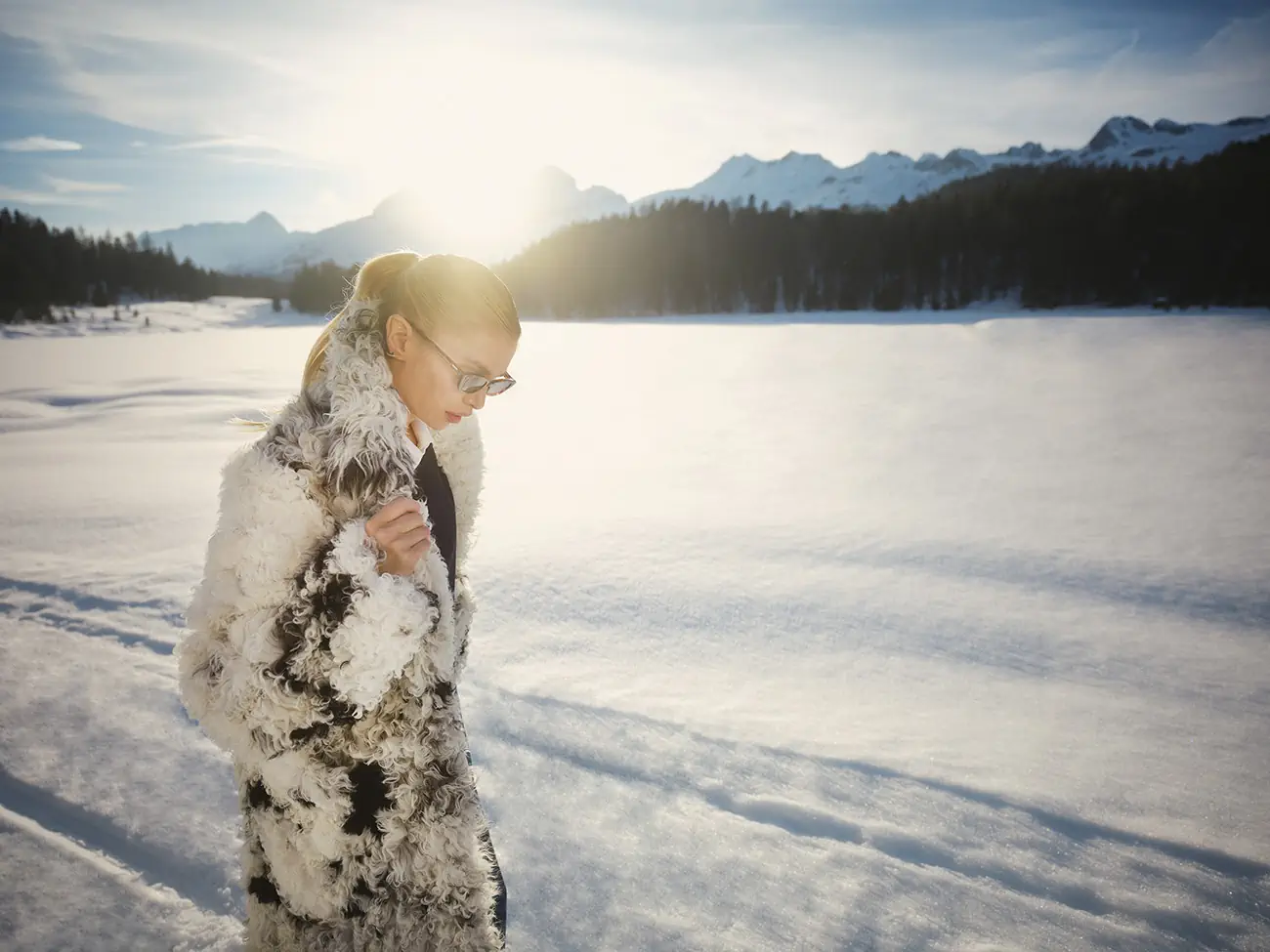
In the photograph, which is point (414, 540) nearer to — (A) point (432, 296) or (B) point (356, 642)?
(B) point (356, 642)

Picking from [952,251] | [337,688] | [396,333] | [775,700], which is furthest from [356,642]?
[952,251]

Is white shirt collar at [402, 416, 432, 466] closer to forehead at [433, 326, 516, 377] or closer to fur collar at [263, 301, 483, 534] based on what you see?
fur collar at [263, 301, 483, 534]

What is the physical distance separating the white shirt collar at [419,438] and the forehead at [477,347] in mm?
181

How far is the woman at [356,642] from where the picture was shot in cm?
112

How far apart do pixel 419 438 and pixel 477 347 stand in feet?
0.98

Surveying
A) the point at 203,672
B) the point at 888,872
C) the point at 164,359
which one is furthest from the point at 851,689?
the point at 164,359

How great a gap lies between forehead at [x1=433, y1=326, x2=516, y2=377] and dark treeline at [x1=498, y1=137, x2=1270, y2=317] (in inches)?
1589

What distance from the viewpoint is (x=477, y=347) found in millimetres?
1283

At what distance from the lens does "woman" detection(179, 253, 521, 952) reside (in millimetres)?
1119

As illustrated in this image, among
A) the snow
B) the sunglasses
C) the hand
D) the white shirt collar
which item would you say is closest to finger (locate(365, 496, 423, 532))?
the hand

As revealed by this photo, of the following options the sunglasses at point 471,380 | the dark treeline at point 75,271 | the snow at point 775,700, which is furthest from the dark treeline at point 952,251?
the sunglasses at point 471,380

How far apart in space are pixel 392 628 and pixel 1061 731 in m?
3.04

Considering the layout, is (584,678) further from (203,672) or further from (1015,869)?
(203,672)

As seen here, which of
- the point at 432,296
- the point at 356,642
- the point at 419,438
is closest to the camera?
the point at 356,642
